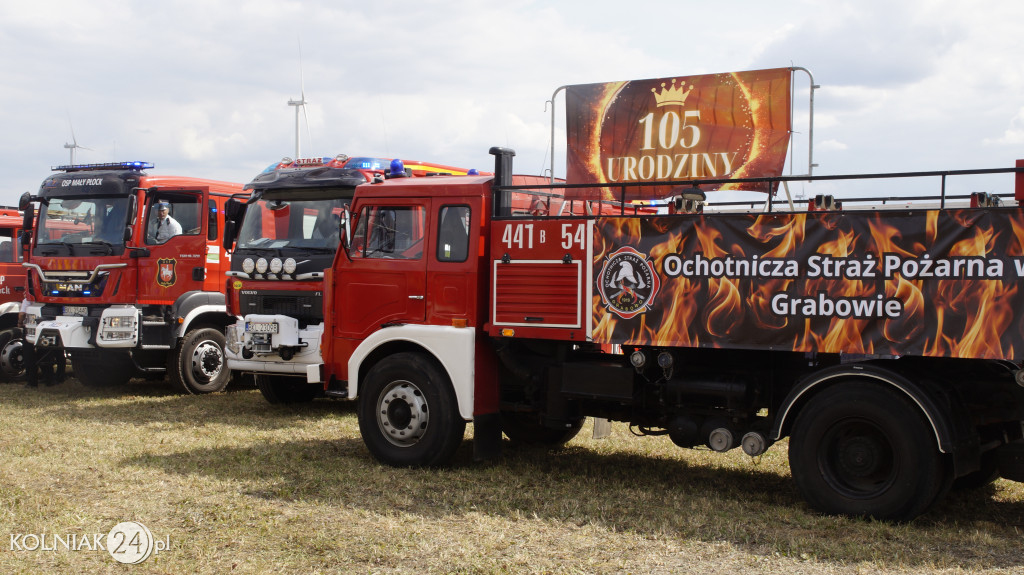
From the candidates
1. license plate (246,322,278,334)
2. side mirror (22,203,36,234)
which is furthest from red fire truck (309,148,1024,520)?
side mirror (22,203,36,234)

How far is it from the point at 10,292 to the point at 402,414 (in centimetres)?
962

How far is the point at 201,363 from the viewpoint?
41.7 ft

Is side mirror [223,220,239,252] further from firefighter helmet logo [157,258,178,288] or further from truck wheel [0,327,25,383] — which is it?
truck wheel [0,327,25,383]

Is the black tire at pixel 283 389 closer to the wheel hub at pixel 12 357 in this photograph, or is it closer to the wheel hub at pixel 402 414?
the wheel hub at pixel 402 414

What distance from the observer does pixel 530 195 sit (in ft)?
26.9

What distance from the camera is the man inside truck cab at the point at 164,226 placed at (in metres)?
12.4

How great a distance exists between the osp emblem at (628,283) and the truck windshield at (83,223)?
7.75 m

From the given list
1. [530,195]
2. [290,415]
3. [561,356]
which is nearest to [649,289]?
[561,356]

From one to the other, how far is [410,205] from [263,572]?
3.74 m

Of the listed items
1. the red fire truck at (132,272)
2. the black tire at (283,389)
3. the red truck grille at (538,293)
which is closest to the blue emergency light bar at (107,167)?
the red fire truck at (132,272)

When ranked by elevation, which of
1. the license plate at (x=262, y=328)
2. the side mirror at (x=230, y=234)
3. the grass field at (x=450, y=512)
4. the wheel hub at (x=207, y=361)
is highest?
the side mirror at (x=230, y=234)

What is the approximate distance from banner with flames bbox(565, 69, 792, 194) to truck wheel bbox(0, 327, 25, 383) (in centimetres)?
969

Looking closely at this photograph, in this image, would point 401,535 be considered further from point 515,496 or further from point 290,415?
point 290,415

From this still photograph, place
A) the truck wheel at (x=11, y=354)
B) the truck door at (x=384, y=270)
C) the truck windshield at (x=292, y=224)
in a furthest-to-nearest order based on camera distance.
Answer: the truck wheel at (x=11, y=354)
the truck windshield at (x=292, y=224)
the truck door at (x=384, y=270)
